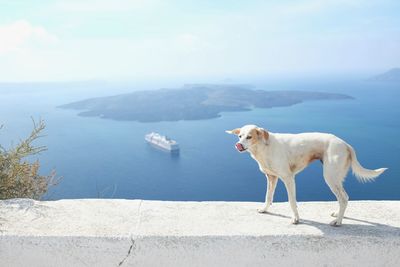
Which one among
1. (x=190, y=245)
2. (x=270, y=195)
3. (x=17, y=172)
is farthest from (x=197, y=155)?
(x=190, y=245)


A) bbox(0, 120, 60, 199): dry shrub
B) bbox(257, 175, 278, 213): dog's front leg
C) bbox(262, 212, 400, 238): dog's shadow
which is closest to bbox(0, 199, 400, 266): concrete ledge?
bbox(262, 212, 400, 238): dog's shadow

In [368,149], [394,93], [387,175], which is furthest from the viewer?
[394,93]

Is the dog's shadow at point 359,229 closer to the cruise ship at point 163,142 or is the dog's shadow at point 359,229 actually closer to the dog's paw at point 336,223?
the dog's paw at point 336,223

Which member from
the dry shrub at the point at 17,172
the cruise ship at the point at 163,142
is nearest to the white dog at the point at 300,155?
the dry shrub at the point at 17,172

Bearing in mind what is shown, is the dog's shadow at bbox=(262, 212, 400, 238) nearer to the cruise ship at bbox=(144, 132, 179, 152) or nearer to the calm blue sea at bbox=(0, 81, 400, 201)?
the calm blue sea at bbox=(0, 81, 400, 201)

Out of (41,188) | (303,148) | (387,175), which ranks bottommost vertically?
(387,175)

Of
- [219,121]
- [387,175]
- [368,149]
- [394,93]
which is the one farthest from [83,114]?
[394,93]

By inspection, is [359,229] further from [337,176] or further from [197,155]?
[197,155]

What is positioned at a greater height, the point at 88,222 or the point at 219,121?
the point at 88,222

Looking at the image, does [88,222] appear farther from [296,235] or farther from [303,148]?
[303,148]
